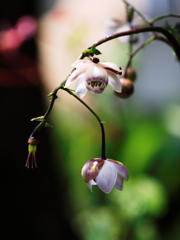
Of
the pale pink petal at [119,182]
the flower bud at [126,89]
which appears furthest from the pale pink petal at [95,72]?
the pale pink petal at [119,182]

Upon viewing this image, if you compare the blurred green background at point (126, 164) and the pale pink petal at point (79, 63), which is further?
the blurred green background at point (126, 164)

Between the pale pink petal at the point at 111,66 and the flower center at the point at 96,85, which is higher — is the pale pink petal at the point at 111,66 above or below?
above

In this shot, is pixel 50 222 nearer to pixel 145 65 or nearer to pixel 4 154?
pixel 4 154

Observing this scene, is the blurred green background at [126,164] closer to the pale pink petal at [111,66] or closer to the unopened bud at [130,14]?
the unopened bud at [130,14]

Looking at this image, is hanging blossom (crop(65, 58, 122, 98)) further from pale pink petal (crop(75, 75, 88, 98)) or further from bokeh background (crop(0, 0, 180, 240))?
bokeh background (crop(0, 0, 180, 240))

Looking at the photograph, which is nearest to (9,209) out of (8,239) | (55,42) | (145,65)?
(8,239)

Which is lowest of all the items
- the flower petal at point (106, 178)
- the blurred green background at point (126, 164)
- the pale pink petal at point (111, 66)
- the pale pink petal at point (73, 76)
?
the blurred green background at point (126, 164)

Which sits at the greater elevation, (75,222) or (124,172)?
(124,172)

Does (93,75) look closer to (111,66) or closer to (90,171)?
(111,66)
